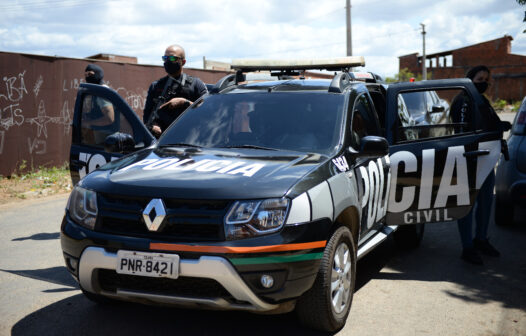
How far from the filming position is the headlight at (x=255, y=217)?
3064 mm

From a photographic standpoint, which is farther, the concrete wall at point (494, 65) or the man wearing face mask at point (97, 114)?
the concrete wall at point (494, 65)

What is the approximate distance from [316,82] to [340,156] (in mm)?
1116

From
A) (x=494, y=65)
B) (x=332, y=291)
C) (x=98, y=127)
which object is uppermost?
(x=494, y=65)

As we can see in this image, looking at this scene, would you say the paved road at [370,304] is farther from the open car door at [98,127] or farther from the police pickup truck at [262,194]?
the open car door at [98,127]

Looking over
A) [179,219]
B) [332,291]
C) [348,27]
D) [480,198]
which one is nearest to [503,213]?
[480,198]

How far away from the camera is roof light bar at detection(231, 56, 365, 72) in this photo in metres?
6.19

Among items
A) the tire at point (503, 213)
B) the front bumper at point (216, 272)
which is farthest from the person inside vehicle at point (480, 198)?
the front bumper at point (216, 272)

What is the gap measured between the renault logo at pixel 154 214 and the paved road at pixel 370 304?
2.93ft

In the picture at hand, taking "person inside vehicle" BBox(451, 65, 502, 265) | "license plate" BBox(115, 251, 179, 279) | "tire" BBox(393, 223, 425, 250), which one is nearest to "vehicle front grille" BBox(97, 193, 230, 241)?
"license plate" BBox(115, 251, 179, 279)

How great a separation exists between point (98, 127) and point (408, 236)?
3.38 metres

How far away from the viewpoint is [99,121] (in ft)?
17.5

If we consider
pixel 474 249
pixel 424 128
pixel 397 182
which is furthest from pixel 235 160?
pixel 474 249

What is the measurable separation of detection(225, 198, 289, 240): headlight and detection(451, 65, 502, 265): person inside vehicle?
280 centimetres

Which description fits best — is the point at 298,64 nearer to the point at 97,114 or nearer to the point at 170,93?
the point at 170,93
